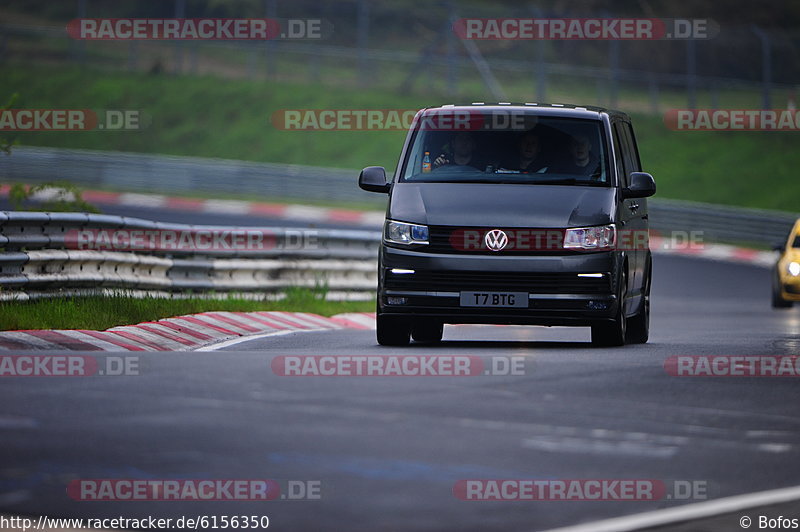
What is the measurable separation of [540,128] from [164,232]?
5.62 m

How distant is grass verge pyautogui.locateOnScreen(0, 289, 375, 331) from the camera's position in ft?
45.2

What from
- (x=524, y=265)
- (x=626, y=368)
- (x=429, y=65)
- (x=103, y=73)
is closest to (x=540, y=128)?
(x=524, y=265)

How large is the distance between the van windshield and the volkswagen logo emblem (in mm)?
621

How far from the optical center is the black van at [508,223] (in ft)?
41.8

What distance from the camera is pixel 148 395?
900 cm

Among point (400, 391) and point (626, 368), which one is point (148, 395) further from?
point (626, 368)
